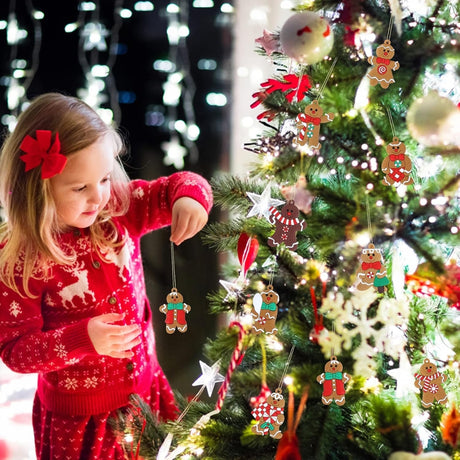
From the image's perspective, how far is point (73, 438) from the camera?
1.17 m

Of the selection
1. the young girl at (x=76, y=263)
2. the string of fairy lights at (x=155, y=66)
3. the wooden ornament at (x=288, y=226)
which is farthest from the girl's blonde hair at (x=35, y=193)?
the string of fairy lights at (x=155, y=66)

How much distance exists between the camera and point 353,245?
997 millimetres

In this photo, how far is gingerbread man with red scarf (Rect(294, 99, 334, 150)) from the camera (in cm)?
93

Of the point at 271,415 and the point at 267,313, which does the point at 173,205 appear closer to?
the point at 267,313

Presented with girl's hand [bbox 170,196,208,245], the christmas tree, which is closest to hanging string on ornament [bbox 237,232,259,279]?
the christmas tree

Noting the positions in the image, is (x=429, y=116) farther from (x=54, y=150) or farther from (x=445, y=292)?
(x=54, y=150)

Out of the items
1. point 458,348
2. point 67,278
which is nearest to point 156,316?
point 67,278

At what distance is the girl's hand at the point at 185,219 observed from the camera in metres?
1.12

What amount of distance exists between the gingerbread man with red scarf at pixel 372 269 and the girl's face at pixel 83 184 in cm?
46

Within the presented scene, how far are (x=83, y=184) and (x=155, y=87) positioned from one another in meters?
0.76

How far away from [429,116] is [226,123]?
91 cm

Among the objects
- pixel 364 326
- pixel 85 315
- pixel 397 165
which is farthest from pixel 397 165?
pixel 85 315

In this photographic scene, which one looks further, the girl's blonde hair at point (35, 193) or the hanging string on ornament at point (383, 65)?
the girl's blonde hair at point (35, 193)

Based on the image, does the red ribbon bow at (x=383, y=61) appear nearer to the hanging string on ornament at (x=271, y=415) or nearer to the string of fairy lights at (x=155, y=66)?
the hanging string on ornament at (x=271, y=415)
